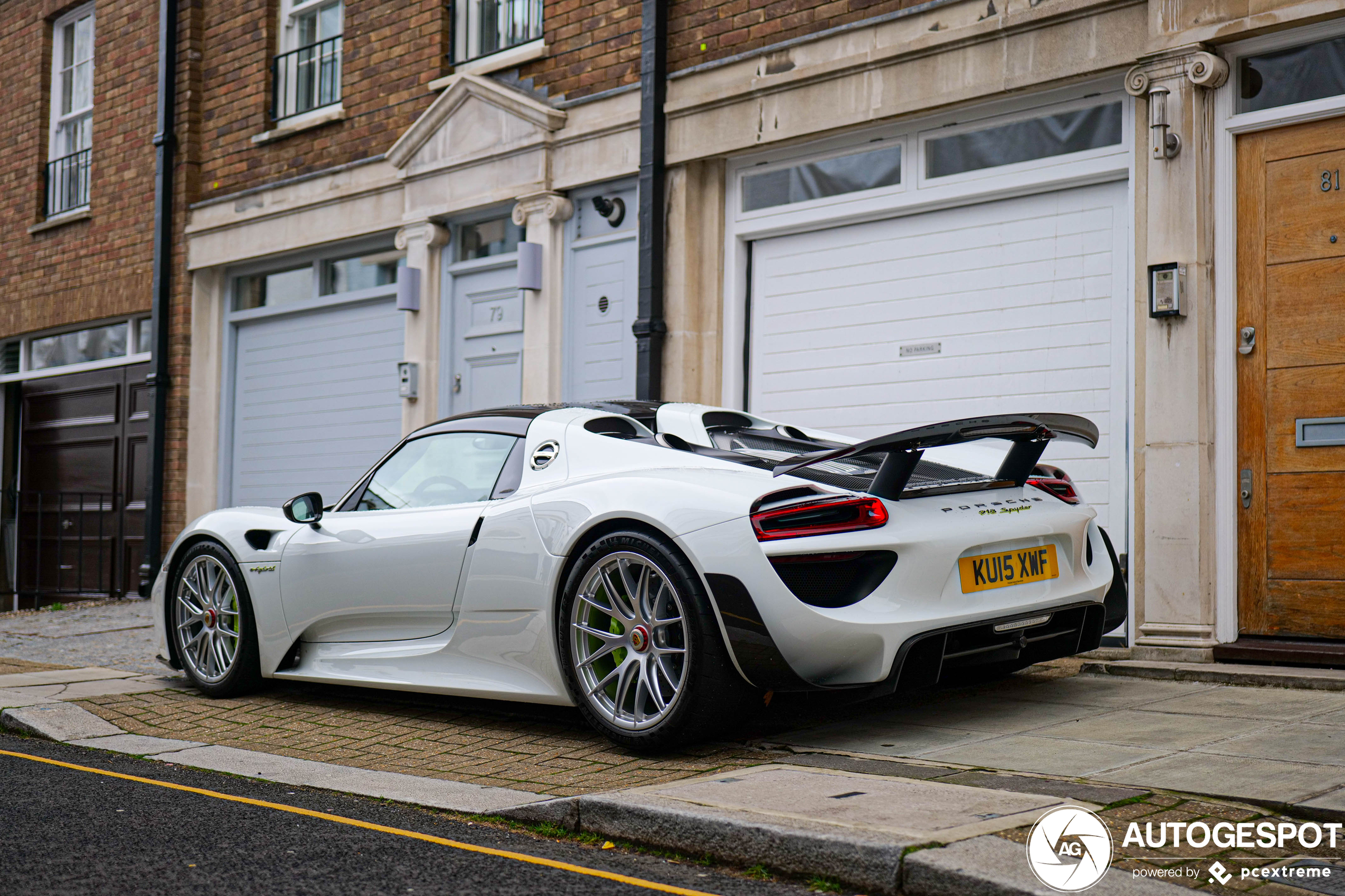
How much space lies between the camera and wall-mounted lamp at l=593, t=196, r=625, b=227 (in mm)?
9844

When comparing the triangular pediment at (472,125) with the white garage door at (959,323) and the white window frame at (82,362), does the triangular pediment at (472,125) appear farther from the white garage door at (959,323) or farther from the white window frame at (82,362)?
the white window frame at (82,362)

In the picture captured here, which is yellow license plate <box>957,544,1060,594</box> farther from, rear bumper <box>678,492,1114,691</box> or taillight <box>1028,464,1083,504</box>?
taillight <box>1028,464,1083,504</box>

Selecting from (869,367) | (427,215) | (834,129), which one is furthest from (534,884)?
(427,215)

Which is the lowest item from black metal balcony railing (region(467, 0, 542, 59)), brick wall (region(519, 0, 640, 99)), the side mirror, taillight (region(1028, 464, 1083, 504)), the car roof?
the side mirror

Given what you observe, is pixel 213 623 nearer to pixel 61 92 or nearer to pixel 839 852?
pixel 839 852

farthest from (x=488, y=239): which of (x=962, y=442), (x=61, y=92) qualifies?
(x=61, y=92)

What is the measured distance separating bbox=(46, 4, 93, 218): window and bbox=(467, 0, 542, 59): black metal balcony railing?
6.17m

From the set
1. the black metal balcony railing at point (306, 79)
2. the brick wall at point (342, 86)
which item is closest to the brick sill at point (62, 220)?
the brick wall at point (342, 86)

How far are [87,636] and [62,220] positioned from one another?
716 cm

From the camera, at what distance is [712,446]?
516 centimetres

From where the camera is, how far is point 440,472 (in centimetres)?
573

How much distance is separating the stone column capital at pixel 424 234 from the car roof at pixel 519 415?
213 inches

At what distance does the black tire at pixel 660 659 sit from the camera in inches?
173

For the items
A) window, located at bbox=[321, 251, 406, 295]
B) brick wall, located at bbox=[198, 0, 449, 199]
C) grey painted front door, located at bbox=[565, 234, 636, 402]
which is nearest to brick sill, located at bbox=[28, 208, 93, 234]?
brick wall, located at bbox=[198, 0, 449, 199]
